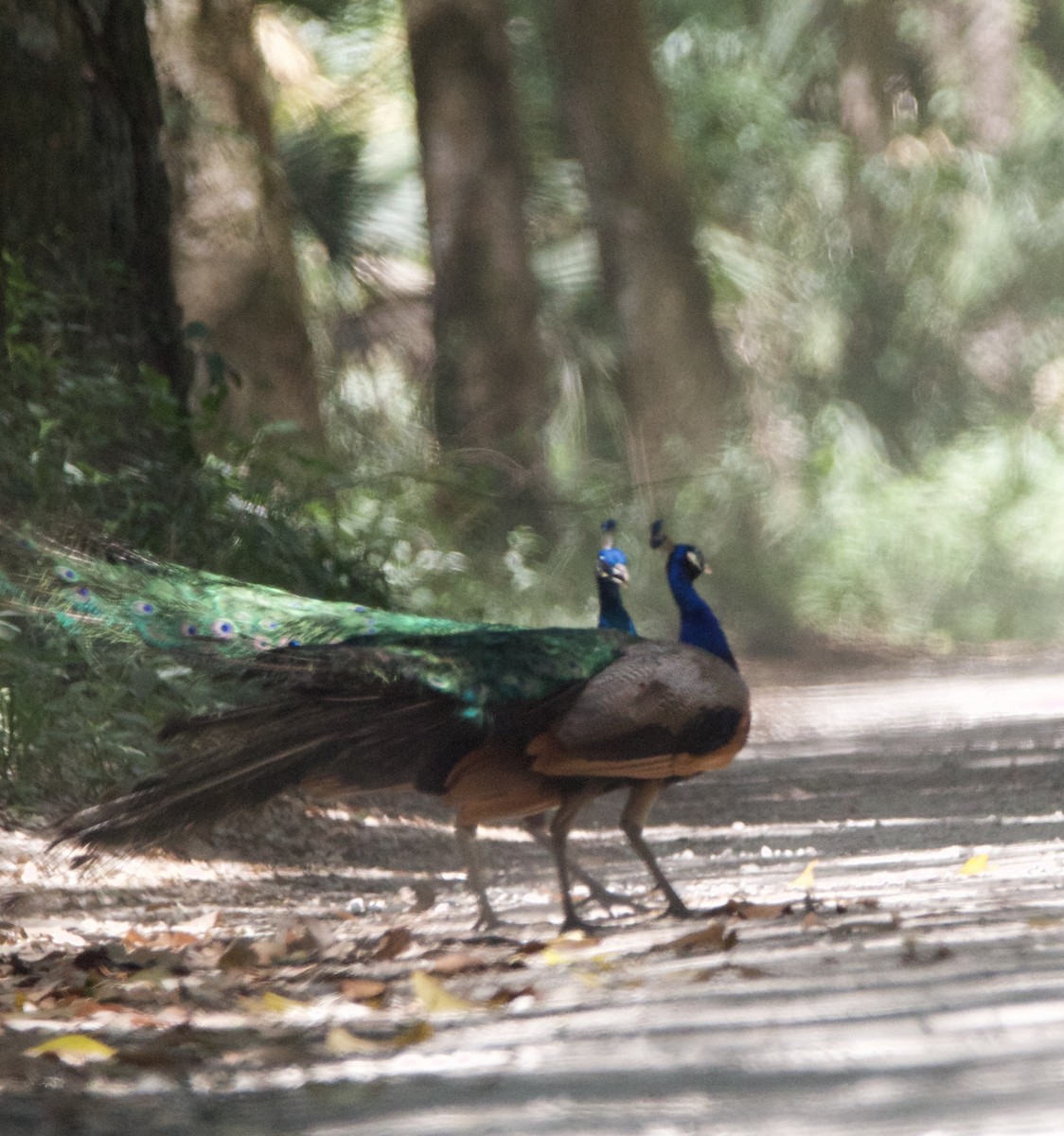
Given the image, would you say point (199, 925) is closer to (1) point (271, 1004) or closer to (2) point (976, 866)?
(1) point (271, 1004)

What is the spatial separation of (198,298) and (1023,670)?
837 centimetres

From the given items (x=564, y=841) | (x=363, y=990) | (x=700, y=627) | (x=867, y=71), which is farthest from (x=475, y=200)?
(x=363, y=990)

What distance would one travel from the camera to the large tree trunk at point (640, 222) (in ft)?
59.9

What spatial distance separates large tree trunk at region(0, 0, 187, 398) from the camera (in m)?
7.19

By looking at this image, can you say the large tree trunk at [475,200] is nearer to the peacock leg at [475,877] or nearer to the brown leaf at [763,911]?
the peacock leg at [475,877]

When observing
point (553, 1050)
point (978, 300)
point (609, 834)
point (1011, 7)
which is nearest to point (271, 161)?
point (609, 834)

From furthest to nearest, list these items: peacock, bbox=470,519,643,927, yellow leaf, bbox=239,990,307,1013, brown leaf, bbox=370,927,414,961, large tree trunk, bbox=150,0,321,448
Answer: large tree trunk, bbox=150,0,321,448 < peacock, bbox=470,519,643,927 < brown leaf, bbox=370,927,414,961 < yellow leaf, bbox=239,990,307,1013

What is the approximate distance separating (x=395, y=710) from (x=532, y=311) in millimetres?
11364

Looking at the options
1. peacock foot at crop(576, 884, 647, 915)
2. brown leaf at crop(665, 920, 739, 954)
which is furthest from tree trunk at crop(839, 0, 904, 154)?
brown leaf at crop(665, 920, 739, 954)

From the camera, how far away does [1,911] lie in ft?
17.6

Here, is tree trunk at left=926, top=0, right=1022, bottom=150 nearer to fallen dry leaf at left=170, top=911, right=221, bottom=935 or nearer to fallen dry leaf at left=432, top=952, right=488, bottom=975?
fallen dry leaf at left=170, top=911, right=221, bottom=935

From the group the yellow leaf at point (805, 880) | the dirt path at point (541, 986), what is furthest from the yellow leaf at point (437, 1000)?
the yellow leaf at point (805, 880)

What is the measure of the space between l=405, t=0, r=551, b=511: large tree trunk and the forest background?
0.03m

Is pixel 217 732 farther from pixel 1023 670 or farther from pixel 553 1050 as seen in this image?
pixel 1023 670
